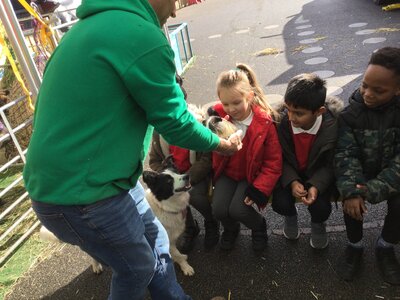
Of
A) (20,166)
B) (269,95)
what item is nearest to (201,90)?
(269,95)

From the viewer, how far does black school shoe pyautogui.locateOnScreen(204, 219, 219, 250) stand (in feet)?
9.31

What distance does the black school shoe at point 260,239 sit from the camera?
265 cm

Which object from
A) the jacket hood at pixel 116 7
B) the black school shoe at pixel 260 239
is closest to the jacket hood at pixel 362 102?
the black school shoe at pixel 260 239

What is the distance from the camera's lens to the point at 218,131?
89.7 inches

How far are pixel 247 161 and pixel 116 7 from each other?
58.0 inches

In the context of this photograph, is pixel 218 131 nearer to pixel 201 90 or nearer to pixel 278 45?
pixel 201 90

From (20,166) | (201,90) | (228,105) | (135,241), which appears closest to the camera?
(135,241)

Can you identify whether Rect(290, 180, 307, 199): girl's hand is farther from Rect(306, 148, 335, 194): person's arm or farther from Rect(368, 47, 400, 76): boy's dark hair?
Rect(368, 47, 400, 76): boy's dark hair

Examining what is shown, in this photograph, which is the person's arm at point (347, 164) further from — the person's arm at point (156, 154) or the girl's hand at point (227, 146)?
the person's arm at point (156, 154)

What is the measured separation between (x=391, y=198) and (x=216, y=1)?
16331mm

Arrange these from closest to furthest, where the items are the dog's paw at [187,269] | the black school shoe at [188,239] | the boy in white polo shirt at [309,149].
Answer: the boy in white polo shirt at [309,149], the dog's paw at [187,269], the black school shoe at [188,239]

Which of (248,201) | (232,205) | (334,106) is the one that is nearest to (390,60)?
(334,106)

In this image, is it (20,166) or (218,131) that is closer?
(218,131)

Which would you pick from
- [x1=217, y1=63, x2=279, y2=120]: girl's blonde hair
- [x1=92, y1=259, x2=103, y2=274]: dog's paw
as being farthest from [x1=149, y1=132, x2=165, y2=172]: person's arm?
[x1=92, y1=259, x2=103, y2=274]: dog's paw
